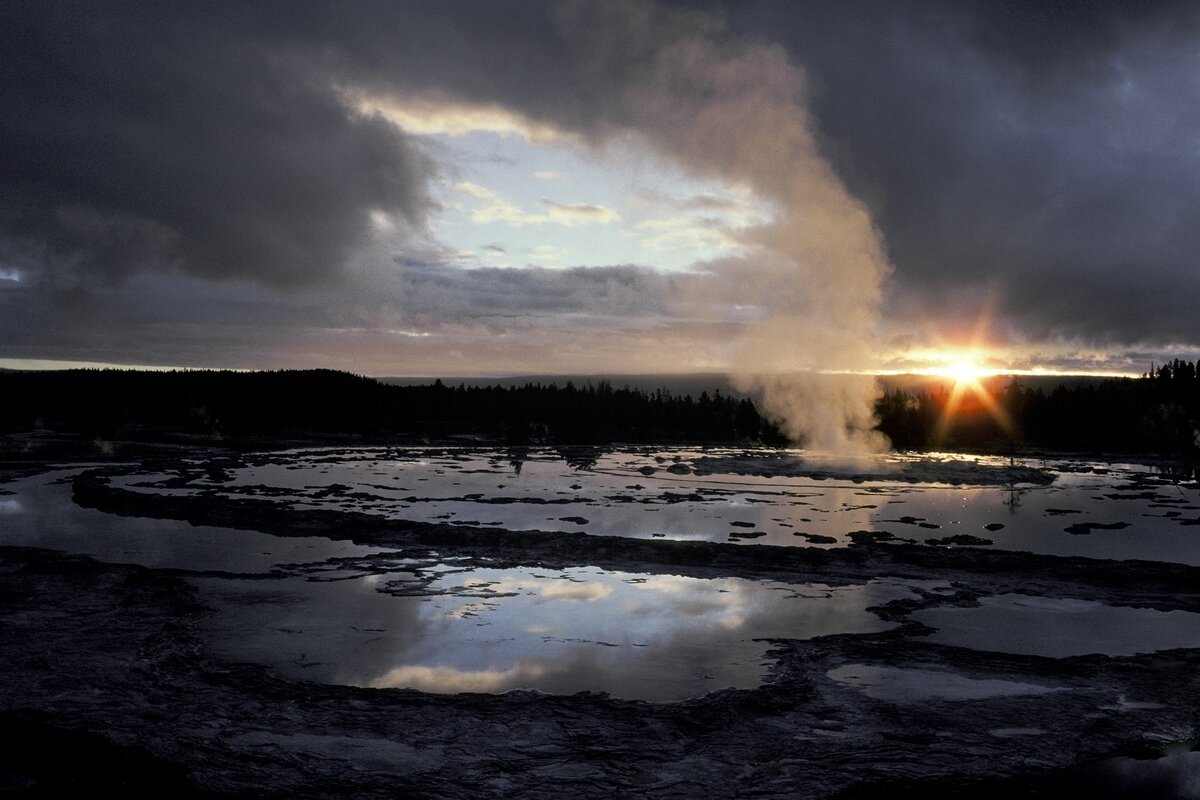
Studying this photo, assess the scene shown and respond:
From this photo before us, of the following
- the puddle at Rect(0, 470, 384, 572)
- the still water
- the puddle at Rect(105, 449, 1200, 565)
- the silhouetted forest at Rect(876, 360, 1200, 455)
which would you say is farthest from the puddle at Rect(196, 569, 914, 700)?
the silhouetted forest at Rect(876, 360, 1200, 455)

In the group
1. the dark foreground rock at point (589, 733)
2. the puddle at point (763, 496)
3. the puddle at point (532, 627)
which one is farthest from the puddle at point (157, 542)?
the dark foreground rock at point (589, 733)

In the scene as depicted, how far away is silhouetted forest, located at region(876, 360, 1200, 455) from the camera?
72.2 metres

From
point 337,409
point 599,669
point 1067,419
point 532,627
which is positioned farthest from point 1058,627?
point 337,409

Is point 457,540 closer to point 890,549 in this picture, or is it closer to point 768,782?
point 890,549

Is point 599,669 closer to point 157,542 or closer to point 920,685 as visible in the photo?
point 920,685

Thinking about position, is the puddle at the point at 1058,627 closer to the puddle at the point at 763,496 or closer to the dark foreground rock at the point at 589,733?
the dark foreground rock at the point at 589,733

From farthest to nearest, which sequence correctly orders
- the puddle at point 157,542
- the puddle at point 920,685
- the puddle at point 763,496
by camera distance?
the puddle at point 763,496
the puddle at point 157,542
the puddle at point 920,685

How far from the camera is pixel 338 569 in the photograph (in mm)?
20531

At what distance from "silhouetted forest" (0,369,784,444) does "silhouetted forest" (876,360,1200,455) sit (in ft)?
47.9

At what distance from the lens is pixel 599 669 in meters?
12.8

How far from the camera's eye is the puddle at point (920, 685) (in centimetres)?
1166

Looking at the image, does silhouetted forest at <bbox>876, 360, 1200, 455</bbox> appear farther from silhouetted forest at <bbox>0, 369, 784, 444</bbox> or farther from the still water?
the still water

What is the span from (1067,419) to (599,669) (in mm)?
85843

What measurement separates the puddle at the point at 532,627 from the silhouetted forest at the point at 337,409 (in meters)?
51.6
